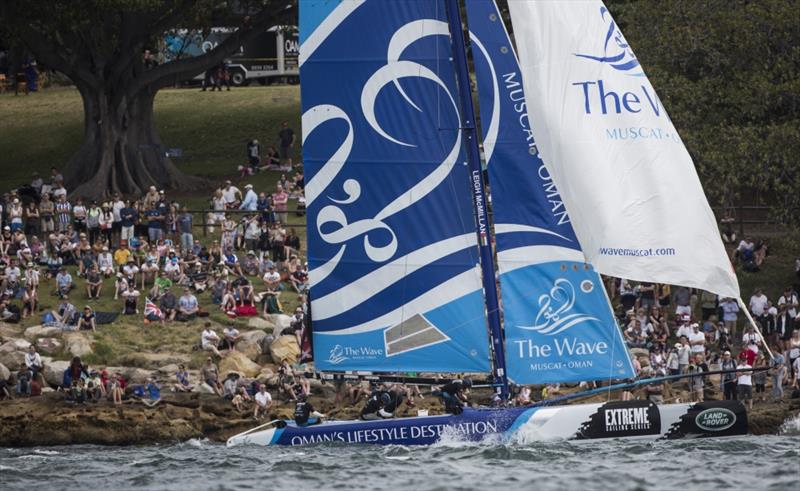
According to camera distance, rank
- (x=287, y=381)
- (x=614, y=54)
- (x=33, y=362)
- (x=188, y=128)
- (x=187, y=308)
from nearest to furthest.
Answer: (x=614, y=54) < (x=287, y=381) < (x=33, y=362) < (x=187, y=308) < (x=188, y=128)

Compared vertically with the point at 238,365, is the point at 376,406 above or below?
below

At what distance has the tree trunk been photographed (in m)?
54.6

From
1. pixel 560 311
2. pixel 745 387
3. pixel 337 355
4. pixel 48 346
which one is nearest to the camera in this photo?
pixel 560 311

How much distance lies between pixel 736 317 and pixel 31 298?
17634 millimetres

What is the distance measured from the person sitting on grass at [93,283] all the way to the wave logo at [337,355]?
15197 millimetres

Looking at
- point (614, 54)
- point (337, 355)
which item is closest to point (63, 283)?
point (337, 355)

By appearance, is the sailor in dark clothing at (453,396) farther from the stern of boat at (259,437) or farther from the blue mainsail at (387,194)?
the stern of boat at (259,437)

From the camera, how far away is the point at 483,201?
2778 centimetres

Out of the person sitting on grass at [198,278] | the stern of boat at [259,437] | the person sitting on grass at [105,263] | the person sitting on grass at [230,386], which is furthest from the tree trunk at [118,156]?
the stern of boat at [259,437]

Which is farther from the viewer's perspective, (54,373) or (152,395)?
(54,373)

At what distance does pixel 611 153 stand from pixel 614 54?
1685 millimetres

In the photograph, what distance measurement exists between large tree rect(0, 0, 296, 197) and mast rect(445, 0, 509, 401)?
26323mm

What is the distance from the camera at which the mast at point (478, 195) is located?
27.5 metres

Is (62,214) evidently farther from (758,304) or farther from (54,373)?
(758,304)
